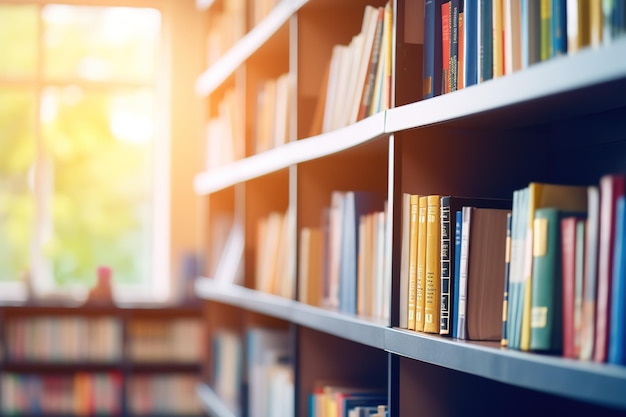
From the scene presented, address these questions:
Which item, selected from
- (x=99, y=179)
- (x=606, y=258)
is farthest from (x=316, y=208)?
(x=99, y=179)

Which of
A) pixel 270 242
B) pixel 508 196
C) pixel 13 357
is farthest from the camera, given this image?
pixel 13 357

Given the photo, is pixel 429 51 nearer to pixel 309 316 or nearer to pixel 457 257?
pixel 457 257

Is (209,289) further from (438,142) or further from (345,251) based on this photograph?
(438,142)

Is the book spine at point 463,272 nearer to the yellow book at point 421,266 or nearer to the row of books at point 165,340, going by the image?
the yellow book at point 421,266

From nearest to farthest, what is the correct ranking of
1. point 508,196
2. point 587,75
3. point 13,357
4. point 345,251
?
point 587,75
point 508,196
point 345,251
point 13,357

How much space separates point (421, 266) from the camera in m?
1.97

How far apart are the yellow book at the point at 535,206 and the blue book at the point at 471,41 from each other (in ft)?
1.23

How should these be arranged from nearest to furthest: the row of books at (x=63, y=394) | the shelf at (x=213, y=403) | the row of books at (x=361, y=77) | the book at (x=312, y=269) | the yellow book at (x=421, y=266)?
the yellow book at (x=421, y=266)
the row of books at (x=361, y=77)
the book at (x=312, y=269)
the shelf at (x=213, y=403)
the row of books at (x=63, y=394)

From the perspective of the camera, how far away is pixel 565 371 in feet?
4.54

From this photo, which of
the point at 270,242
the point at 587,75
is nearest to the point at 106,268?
the point at 270,242

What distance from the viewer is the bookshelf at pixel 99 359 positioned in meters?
5.39

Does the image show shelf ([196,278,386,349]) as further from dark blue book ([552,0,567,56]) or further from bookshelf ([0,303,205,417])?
bookshelf ([0,303,205,417])

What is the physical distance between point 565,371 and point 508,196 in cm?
76

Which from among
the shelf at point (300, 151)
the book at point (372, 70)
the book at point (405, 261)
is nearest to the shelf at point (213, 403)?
the shelf at point (300, 151)
